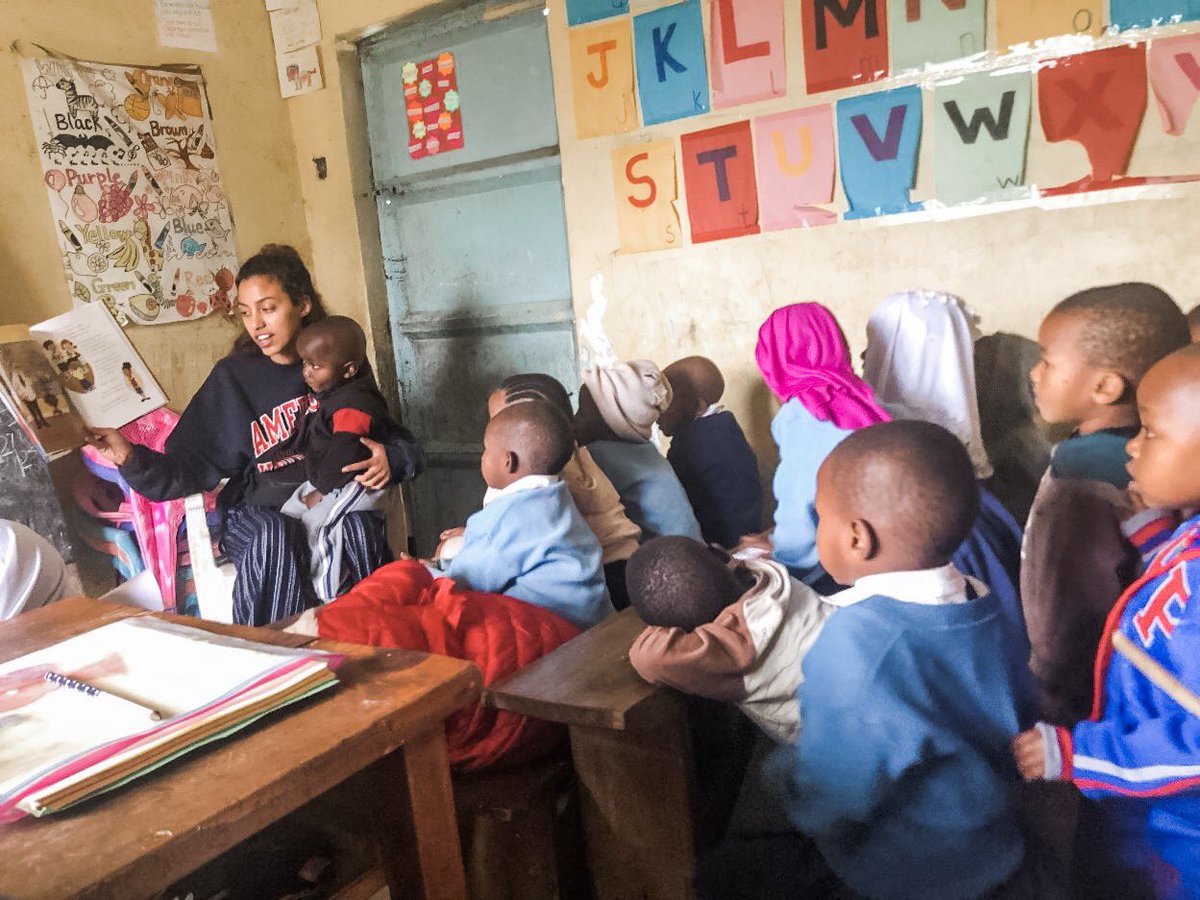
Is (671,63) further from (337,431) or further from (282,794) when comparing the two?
(282,794)

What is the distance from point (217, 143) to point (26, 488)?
1.56 meters

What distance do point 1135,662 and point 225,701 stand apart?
107cm

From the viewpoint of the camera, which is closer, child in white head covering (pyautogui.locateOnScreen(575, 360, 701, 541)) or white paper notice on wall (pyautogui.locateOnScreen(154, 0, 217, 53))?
child in white head covering (pyautogui.locateOnScreen(575, 360, 701, 541))

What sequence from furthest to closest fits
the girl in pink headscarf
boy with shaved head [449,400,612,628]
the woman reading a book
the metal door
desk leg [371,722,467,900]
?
the metal door, the woman reading a book, the girl in pink headscarf, boy with shaved head [449,400,612,628], desk leg [371,722,467,900]

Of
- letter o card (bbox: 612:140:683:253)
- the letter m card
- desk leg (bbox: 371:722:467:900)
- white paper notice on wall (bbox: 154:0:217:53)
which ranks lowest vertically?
desk leg (bbox: 371:722:467:900)

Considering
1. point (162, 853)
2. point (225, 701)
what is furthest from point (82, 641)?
point (162, 853)

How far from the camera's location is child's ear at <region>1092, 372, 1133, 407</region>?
1640 millimetres

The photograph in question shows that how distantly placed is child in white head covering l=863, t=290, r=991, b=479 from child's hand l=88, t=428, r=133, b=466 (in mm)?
2032

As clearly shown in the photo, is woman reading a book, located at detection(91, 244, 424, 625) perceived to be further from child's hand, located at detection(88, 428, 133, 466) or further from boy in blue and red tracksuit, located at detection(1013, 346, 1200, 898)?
boy in blue and red tracksuit, located at detection(1013, 346, 1200, 898)

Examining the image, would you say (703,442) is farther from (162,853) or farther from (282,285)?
(162,853)

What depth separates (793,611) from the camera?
133 cm

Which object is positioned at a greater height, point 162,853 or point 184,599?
point 162,853

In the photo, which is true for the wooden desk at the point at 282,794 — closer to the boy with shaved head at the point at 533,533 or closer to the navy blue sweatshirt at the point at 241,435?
the boy with shaved head at the point at 533,533

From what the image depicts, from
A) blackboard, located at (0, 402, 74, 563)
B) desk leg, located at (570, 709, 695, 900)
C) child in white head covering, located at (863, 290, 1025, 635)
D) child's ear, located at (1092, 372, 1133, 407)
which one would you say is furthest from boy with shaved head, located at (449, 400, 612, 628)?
blackboard, located at (0, 402, 74, 563)
